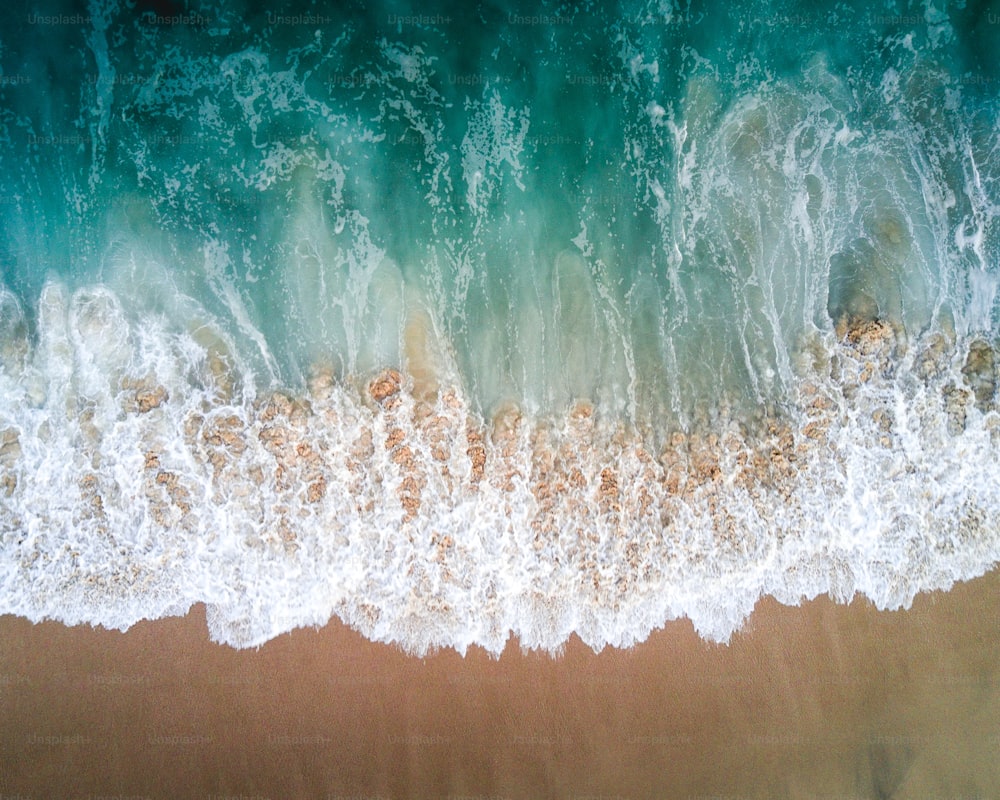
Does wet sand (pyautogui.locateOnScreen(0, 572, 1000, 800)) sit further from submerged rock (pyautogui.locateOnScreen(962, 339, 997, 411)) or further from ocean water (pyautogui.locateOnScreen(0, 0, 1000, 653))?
submerged rock (pyautogui.locateOnScreen(962, 339, 997, 411))

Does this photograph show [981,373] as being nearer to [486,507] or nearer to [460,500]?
[486,507]

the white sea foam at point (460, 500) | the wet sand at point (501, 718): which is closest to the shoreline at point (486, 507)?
the white sea foam at point (460, 500)

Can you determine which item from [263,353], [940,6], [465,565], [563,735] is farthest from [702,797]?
[940,6]

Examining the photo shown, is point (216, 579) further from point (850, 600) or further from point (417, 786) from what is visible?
point (850, 600)

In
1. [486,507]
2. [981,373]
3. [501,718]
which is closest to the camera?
[501,718]

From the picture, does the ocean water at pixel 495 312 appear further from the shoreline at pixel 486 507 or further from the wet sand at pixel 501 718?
the wet sand at pixel 501 718

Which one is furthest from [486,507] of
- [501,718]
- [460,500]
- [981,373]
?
[981,373]
